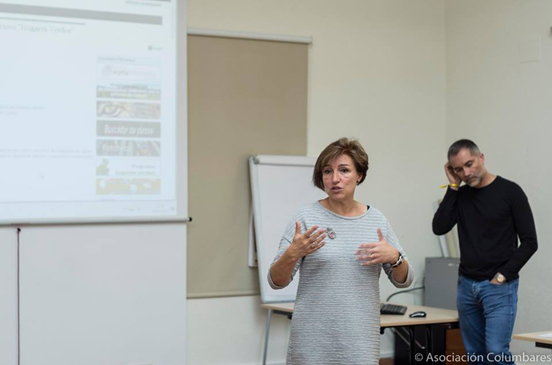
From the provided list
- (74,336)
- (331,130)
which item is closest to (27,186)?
(74,336)

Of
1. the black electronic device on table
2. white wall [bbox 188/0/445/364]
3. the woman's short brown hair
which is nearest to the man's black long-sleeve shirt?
the black electronic device on table

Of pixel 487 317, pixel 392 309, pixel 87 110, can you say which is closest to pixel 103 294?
pixel 87 110

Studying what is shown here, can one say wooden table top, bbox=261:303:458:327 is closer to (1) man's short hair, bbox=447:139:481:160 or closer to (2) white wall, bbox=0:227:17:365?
(1) man's short hair, bbox=447:139:481:160

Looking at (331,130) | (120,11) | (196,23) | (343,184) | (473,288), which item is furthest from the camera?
(331,130)

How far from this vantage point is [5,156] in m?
3.88

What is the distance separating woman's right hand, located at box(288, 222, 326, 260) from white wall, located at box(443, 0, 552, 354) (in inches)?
106

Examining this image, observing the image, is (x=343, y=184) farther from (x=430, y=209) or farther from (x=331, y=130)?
(x=430, y=209)

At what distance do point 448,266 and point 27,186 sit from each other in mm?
2873

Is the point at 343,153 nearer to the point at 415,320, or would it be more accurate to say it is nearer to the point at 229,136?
the point at 415,320

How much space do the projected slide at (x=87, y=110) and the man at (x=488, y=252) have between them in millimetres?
1801

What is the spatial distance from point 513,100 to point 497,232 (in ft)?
4.50

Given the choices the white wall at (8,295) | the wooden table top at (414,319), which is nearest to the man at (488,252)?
the wooden table top at (414,319)

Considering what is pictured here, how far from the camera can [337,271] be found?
2129 millimetres

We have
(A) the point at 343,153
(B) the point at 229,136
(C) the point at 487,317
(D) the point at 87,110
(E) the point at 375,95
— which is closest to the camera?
(A) the point at 343,153
